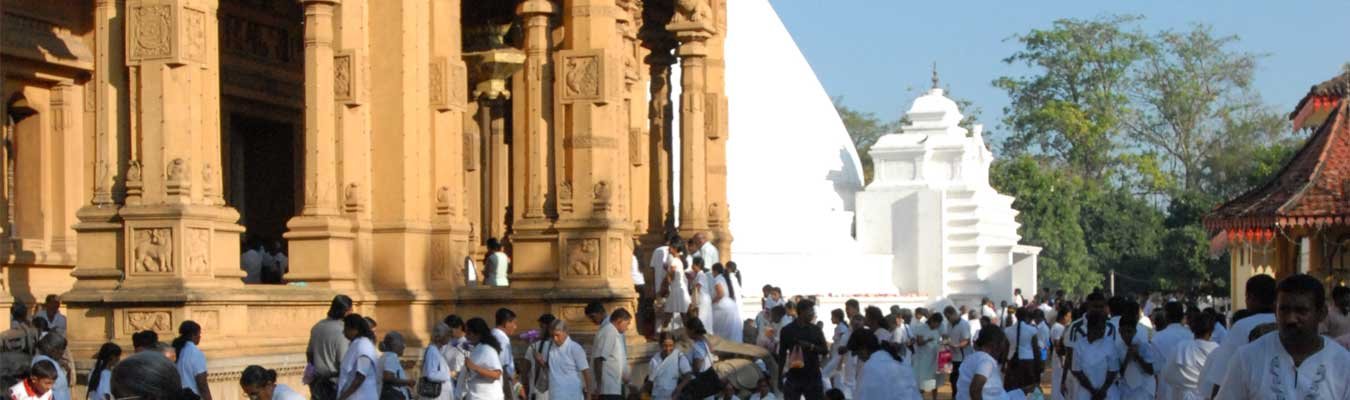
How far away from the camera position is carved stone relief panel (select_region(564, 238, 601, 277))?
21.7m

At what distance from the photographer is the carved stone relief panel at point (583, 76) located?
2184cm

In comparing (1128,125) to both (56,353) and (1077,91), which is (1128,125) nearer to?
(1077,91)

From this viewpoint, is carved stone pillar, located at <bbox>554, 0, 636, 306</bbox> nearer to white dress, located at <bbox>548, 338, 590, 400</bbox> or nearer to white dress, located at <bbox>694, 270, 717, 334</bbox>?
white dress, located at <bbox>694, 270, 717, 334</bbox>

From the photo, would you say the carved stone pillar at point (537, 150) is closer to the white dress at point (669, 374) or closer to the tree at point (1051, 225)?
the white dress at point (669, 374)

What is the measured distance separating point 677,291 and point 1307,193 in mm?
9070

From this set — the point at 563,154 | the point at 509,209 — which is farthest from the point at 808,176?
the point at 563,154

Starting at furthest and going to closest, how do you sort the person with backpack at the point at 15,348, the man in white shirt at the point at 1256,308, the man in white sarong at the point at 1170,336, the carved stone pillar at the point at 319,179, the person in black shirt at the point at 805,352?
the carved stone pillar at the point at 319,179 < the person in black shirt at the point at 805,352 < the man in white sarong at the point at 1170,336 < the person with backpack at the point at 15,348 < the man in white shirt at the point at 1256,308

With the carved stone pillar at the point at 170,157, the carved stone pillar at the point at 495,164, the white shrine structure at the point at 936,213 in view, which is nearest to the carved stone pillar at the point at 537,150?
the carved stone pillar at the point at 495,164

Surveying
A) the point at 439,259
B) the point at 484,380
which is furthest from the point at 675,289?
the point at 484,380

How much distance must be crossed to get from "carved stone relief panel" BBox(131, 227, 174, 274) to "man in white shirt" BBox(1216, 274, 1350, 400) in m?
9.38

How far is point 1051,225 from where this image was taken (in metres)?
64.4

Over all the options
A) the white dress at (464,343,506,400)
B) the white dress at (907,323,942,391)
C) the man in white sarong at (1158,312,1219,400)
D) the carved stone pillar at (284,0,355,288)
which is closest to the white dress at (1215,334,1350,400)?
the man in white sarong at (1158,312,1219,400)

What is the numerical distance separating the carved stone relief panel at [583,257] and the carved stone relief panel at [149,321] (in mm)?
6771

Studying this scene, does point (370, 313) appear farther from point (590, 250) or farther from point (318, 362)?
point (318, 362)
